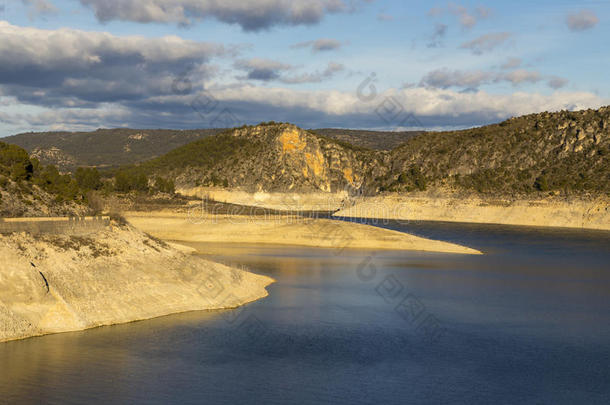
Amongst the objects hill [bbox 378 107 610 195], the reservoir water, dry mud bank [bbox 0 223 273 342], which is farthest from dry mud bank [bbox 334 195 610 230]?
dry mud bank [bbox 0 223 273 342]

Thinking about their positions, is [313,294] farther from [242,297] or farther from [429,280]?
[429,280]

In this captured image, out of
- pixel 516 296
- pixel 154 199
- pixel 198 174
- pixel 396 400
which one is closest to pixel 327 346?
pixel 396 400

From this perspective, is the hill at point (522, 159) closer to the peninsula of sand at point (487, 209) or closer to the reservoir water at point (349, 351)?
the peninsula of sand at point (487, 209)

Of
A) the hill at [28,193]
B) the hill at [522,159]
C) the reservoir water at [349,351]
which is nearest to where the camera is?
the reservoir water at [349,351]

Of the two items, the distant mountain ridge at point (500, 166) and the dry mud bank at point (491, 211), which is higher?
the distant mountain ridge at point (500, 166)

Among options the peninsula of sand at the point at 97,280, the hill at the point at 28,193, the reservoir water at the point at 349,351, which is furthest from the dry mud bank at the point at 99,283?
the hill at the point at 28,193

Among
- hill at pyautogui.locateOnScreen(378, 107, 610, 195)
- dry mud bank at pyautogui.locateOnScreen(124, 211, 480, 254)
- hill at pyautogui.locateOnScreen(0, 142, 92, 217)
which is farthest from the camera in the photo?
hill at pyautogui.locateOnScreen(378, 107, 610, 195)

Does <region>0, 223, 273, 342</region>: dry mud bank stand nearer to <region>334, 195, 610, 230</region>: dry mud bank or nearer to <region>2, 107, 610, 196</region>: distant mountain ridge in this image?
<region>334, 195, 610, 230</region>: dry mud bank
